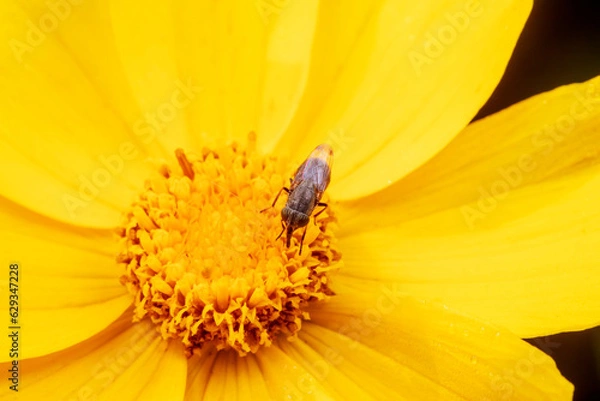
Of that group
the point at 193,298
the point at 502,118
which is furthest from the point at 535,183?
the point at 193,298

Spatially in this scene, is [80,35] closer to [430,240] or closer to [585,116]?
[430,240]

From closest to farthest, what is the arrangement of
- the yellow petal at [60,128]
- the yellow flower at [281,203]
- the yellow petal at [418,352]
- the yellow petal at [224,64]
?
the yellow petal at [418,352], the yellow flower at [281,203], the yellow petal at [60,128], the yellow petal at [224,64]

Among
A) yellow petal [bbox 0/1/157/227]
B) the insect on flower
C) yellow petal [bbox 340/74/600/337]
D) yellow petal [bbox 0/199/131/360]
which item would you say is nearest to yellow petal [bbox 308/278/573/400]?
yellow petal [bbox 340/74/600/337]

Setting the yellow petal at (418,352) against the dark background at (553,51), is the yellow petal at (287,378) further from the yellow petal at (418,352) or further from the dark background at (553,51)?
the dark background at (553,51)

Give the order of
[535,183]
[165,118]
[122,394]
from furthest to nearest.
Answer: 1. [165,118]
2. [535,183]
3. [122,394]

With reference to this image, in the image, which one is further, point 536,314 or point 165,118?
point 165,118

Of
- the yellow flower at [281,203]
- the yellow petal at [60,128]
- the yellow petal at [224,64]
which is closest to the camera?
the yellow flower at [281,203]

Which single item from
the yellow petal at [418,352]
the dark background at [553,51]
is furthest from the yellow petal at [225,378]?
the dark background at [553,51]
